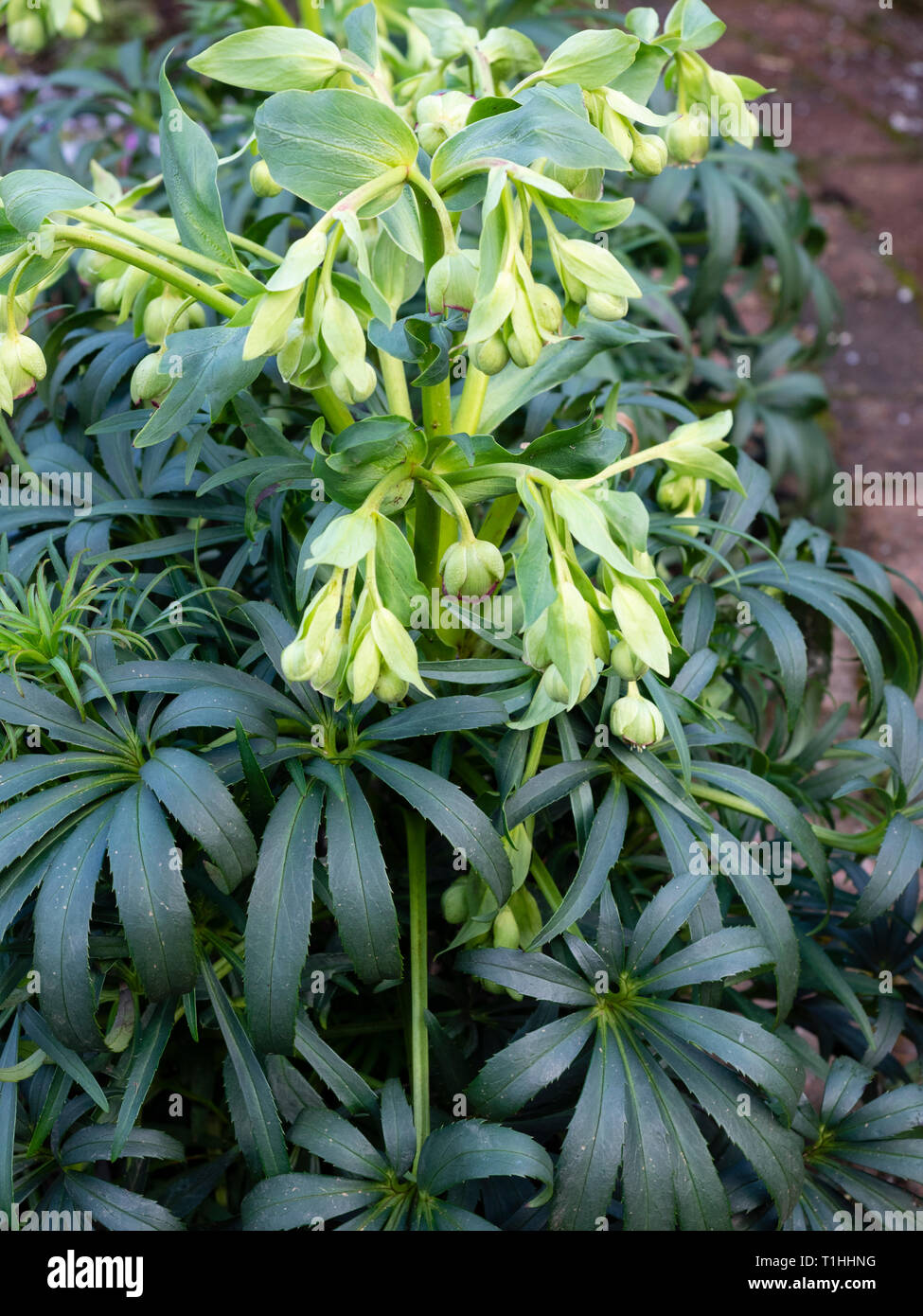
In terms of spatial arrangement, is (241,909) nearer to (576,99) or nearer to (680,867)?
Answer: (680,867)

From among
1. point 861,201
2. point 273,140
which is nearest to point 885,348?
point 861,201

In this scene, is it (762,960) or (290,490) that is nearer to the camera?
(762,960)

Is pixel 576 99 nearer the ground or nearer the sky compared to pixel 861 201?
nearer the ground

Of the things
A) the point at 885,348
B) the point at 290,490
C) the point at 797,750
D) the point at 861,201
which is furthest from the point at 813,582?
the point at 861,201

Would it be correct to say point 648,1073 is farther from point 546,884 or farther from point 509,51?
point 509,51

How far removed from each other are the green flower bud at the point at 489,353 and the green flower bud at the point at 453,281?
0.16 feet

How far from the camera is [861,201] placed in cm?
266

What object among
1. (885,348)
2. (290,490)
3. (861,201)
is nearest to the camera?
(290,490)

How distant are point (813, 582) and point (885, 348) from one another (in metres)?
1.49

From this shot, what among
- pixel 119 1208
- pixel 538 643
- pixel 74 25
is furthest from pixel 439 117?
pixel 119 1208

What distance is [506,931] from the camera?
942 millimetres

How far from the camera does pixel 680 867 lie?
0.93 meters
